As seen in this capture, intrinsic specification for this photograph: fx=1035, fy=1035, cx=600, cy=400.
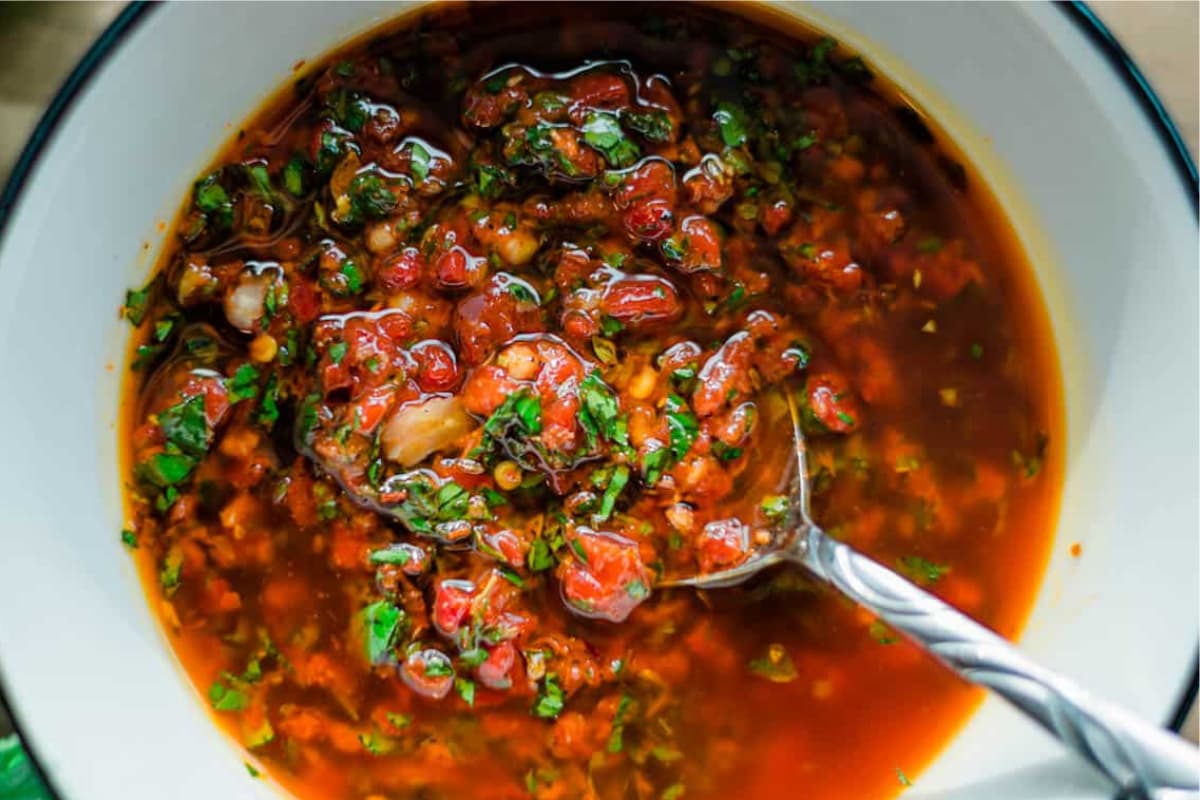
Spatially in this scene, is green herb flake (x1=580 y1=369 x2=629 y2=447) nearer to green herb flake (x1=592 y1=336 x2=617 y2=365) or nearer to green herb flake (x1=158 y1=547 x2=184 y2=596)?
green herb flake (x1=592 y1=336 x2=617 y2=365)

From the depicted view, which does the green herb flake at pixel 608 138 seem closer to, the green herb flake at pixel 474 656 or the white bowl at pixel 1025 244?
the white bowl at pixel 1025 244

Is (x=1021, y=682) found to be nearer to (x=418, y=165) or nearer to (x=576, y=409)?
(x=576, y=409)

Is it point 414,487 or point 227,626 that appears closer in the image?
point 414,487

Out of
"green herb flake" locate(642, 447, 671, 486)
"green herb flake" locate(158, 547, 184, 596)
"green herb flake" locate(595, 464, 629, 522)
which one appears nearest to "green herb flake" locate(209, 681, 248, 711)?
"green herb flake" locate(158, 547, 184, 596)

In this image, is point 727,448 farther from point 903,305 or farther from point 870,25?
point 870,25

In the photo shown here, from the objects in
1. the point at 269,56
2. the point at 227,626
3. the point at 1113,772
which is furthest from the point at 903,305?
the point at 227,626

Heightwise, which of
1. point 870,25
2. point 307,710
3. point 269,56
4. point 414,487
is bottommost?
point 307,710
